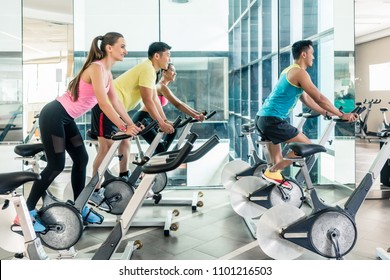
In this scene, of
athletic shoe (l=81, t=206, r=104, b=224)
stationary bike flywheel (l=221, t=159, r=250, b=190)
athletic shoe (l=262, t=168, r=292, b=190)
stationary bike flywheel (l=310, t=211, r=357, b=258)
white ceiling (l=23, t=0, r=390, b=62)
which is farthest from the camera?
white ceiling (l=23, t=0, r=390, b=62)

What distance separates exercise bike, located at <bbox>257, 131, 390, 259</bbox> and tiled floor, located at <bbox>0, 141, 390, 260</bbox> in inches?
8.3

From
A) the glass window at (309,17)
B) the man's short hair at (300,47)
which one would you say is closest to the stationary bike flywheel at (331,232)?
the man's short hair at (300,47)

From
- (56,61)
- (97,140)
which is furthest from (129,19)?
(97,140)

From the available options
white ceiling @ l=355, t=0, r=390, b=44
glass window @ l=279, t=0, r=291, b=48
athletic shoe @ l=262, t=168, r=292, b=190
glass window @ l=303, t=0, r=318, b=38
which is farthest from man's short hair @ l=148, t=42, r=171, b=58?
white ceiling @ l=355, t=0, r=390, b=44

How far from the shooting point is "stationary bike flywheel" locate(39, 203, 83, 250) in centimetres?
253

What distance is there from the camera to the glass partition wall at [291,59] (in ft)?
14.5

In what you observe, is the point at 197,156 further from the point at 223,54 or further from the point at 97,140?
the point at 223,54

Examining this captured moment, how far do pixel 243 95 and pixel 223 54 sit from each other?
0.79 m

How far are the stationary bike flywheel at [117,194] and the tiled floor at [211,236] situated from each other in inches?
8.9

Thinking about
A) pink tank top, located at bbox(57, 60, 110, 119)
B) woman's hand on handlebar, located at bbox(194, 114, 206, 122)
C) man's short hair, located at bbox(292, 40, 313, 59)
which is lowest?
woman's hand on handlebar, located at bbox(194, 114, 206, 122)

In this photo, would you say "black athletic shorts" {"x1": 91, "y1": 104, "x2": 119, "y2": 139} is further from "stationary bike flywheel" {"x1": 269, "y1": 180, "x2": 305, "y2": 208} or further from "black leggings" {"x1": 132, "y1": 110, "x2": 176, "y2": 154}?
"stationary bike flywheel" {"x1": 269, "y1": 180, "x2": 305, "y2": 208}

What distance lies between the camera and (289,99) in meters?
3.20

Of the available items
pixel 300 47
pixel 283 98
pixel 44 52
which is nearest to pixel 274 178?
pixel 283 98
